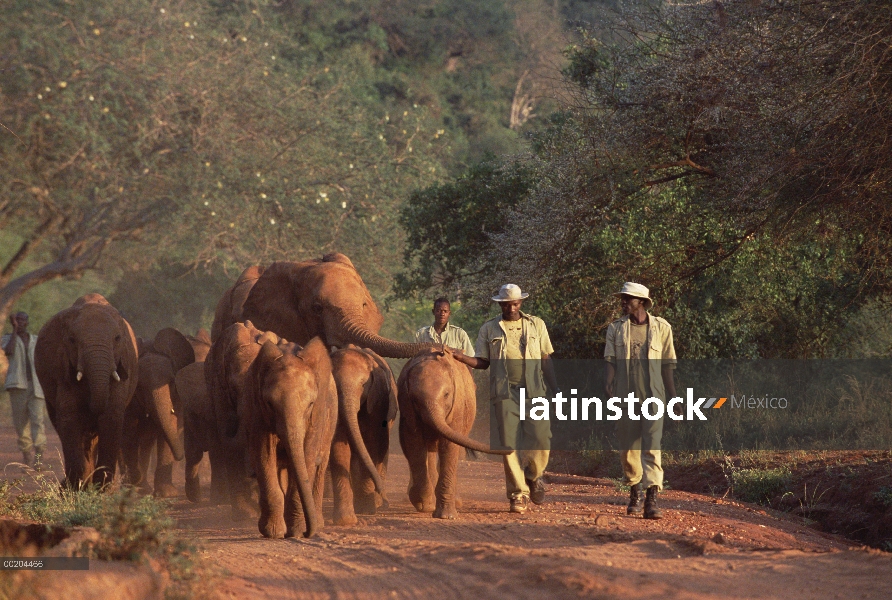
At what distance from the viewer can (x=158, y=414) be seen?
1273cm

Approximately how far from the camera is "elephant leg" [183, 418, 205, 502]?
1238cm

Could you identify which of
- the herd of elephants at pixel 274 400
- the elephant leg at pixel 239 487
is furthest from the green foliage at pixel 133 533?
the elephant leg at pixel 239 487

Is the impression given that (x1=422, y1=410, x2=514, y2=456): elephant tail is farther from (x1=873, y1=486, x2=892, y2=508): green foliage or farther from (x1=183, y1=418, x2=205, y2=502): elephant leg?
(x1=873, y1=486, x2=892, y2=508): green foliage

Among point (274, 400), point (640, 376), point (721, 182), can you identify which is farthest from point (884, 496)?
point (274, 400)

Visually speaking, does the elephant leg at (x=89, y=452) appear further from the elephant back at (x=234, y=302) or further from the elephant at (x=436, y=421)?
the elephant at (x=436, y=421)

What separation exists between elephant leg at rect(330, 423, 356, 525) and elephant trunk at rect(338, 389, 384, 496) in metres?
0.13

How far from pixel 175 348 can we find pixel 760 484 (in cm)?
661

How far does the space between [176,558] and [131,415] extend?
7.27m

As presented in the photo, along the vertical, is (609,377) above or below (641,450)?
above

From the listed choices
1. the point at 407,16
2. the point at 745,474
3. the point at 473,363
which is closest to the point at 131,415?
the point at 473,363

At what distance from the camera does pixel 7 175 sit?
83.5 feet

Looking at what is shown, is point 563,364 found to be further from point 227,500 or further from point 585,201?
point 227,500

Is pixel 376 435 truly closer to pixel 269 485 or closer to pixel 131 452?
pixel 269 485

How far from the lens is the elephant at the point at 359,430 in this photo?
9875mm
